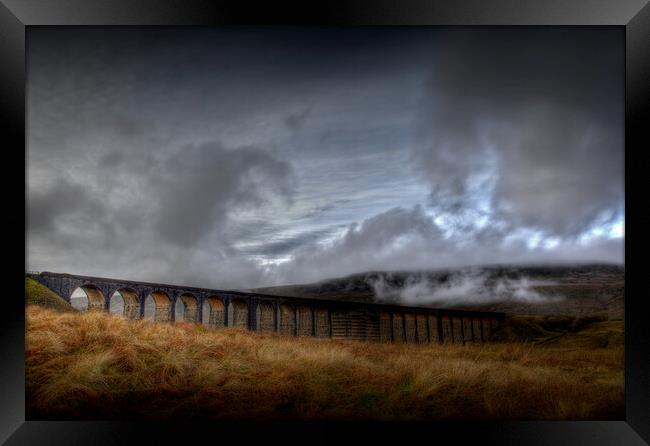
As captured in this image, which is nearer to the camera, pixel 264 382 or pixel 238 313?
pixel 264 382

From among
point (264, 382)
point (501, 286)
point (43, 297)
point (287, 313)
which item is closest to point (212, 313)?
point (287, 313)

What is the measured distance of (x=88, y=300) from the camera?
211 inches

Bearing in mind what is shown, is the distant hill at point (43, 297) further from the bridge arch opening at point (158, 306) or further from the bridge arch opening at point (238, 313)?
the bridge arch opening at point (238, 313)

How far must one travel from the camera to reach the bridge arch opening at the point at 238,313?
5.76 metres

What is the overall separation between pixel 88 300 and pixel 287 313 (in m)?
2.45

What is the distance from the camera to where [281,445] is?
4945 millimetres

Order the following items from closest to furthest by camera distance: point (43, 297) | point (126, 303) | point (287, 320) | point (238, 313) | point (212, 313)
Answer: point (43, 297) → point (126, 303) → point (212, 313) → point (238, 313) → point (287, 320)

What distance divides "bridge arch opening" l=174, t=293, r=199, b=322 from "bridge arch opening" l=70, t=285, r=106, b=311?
866mm

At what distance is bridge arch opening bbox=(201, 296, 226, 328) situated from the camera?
5.64 m

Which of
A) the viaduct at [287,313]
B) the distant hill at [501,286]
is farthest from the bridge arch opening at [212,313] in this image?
the distant hill at [501,286]

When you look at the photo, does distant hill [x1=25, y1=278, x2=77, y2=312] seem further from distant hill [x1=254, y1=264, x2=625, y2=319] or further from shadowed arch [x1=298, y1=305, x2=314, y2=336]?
shadowed arch [x1=298, y1=305, x2=314, y2=336]

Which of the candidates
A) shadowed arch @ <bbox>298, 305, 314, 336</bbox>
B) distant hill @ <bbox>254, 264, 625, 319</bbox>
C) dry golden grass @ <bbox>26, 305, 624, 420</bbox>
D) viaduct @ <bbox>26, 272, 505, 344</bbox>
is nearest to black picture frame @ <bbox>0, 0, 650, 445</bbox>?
dry golden grass @ <bbox>26, 305, 624, 420</bbox>

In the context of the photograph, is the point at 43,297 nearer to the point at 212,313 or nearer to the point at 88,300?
the point at 88,300

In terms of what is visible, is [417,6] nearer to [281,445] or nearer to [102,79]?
[102,79]
